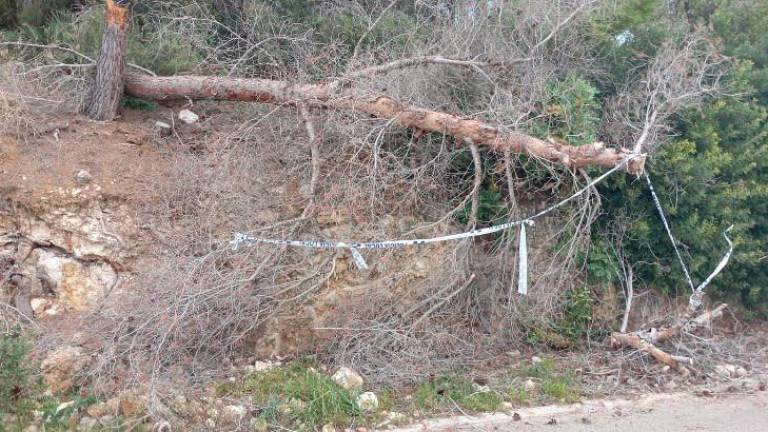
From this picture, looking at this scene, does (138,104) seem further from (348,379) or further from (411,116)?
(348,379)

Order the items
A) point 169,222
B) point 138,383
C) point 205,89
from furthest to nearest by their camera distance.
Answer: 1. point 205,89
2. point 169,222
3. point 138,383

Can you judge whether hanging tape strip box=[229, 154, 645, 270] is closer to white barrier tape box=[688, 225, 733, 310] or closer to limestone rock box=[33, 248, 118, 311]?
limestone rock box=[33, 248, 118, 311]

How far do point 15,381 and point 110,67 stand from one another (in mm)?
4056

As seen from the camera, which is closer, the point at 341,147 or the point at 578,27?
the point at 341,147

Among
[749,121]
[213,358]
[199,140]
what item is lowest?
[213,358]

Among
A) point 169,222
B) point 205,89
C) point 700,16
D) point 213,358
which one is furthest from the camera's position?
point 700,16

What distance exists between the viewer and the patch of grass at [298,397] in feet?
19.2

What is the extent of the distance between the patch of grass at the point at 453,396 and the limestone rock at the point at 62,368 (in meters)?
2.71

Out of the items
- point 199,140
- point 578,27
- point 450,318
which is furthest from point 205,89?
point 578,27

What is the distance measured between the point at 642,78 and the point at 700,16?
8.77 ft

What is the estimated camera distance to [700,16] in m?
10.9

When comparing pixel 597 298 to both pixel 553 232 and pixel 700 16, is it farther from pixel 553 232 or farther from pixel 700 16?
pixel 700 16

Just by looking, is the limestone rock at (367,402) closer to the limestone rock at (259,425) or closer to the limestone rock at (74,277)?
the limestone rock at (259,425)

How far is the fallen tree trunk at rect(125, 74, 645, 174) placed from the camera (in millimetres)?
7336
